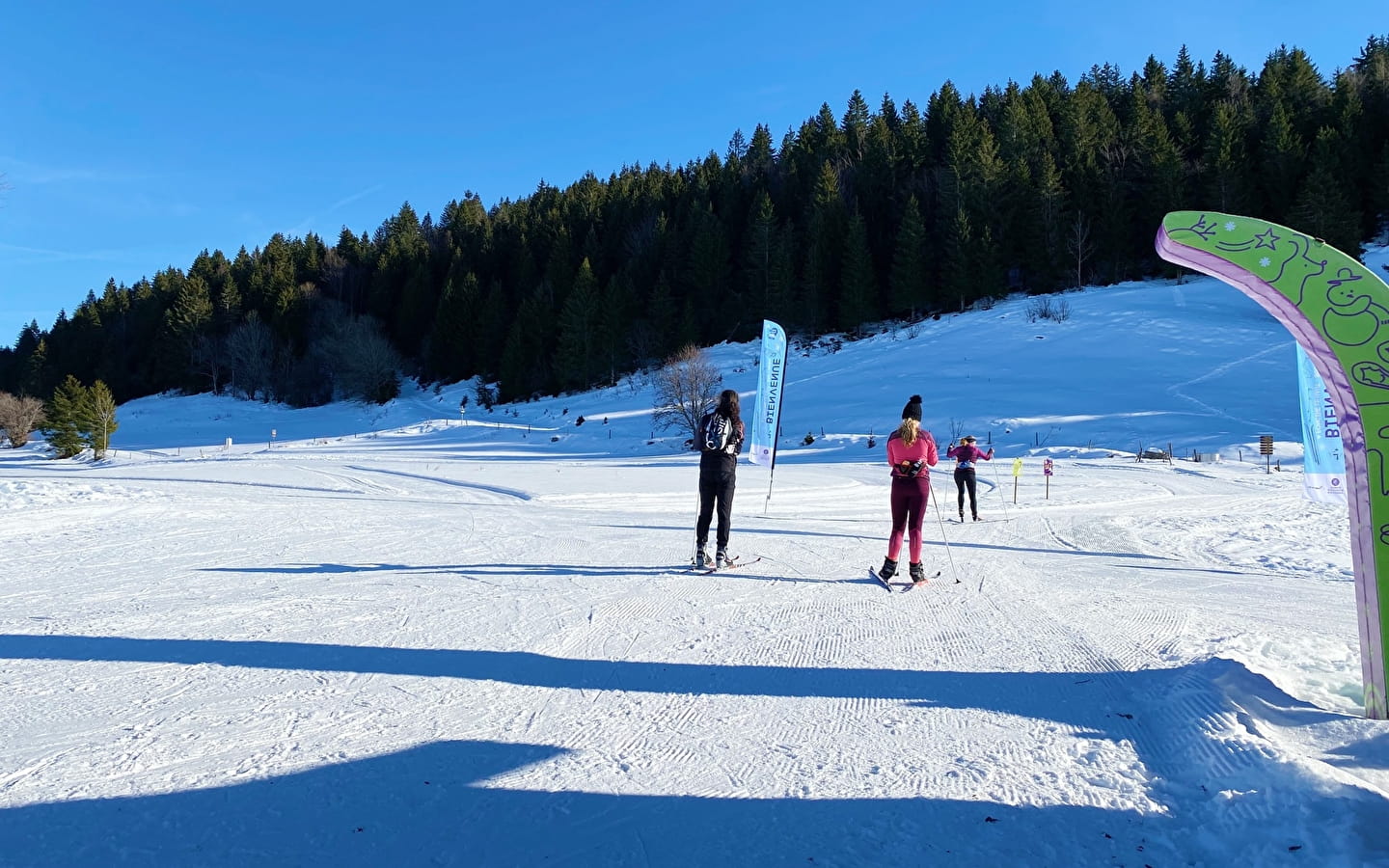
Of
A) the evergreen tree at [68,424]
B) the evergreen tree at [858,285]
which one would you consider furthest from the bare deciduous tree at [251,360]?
the evergreen tree at [858,285]

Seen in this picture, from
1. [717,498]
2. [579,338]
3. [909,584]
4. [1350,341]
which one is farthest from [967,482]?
[579,338]

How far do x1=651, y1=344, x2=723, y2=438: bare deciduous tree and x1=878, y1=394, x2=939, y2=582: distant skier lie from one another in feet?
89.6

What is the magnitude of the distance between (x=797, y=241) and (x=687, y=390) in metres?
33.2

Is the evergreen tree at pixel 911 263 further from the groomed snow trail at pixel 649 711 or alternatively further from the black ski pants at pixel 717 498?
the black ski pants at pixel 717 498

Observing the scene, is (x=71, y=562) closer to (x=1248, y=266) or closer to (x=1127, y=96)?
(x=1248, y=266)

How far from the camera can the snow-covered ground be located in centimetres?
234

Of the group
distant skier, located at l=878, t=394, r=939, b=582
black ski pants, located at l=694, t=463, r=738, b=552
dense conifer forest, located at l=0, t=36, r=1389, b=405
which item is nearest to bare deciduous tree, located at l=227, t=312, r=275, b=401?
dense conifer forest, located at l=0, t=36, r=1389, b=405

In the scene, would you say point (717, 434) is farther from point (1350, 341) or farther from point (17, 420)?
point (17, 420)

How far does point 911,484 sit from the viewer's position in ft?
19.6

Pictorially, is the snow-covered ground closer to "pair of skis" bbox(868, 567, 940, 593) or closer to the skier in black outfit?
"pair of skis" bbox(868, 567, 940, 593)

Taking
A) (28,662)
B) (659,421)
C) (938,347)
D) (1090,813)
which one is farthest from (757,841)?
(938,347)

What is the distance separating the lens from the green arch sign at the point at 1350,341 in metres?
3.04

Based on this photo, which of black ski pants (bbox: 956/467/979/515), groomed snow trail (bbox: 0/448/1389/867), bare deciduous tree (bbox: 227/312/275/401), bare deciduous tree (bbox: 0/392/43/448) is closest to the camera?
groomed snow trail (bbox: 0/448/1389/867)

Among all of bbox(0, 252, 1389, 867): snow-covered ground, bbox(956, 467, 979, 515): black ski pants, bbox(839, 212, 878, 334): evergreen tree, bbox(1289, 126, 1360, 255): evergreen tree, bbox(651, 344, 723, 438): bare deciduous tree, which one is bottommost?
bbox(0, 252, 1389, 867): snow-covered ground
